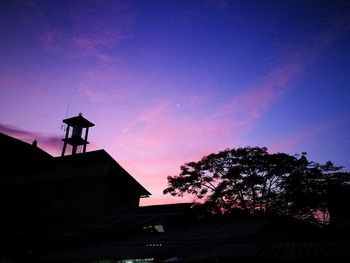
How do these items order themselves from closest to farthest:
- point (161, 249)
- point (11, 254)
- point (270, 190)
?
point (161, 249), point (11, 254), point (270, 190)

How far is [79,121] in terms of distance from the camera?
105 ft

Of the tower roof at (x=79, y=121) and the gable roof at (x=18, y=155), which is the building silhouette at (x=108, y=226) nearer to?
the gable roof at (x=18, y=155)

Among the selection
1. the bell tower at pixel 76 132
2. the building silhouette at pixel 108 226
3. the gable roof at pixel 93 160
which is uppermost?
the bell tower at pixel 76 132

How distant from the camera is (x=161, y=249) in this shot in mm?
8711

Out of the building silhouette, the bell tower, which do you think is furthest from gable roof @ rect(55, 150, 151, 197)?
the bell tower

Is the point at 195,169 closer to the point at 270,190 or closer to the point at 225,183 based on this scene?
the point at 225,183

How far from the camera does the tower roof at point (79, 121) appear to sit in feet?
104

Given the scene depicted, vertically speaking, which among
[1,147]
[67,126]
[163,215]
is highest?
[67,126]

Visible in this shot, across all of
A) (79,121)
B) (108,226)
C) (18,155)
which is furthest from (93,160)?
(79,121)

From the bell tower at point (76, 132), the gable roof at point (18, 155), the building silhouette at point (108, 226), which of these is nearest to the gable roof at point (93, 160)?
the building silhouette at point (108, 226)

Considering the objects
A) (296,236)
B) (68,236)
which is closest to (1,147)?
(68,236)

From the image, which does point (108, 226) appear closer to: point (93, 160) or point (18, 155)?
point (93, 160)

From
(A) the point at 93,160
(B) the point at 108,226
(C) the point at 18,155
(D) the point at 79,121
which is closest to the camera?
(B) the point at 108,226

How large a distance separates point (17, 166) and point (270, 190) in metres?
25.6
